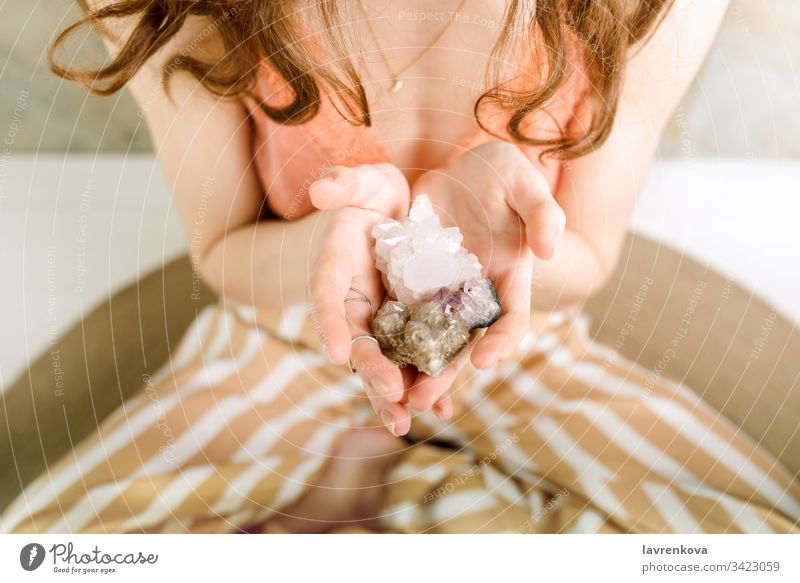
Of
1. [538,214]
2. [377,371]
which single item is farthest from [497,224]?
[377,371]

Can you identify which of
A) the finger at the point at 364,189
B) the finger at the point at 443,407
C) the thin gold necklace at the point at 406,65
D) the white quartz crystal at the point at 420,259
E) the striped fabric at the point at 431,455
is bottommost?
the striped fabric at the point at 431,455

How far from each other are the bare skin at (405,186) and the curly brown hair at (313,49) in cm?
1

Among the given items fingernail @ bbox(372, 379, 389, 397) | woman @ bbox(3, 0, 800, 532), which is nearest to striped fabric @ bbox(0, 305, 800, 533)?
woman @ bbox(3, 0, 800, 532)

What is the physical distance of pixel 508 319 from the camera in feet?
1.51

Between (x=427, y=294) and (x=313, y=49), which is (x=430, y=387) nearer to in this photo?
(x=427, y=294)

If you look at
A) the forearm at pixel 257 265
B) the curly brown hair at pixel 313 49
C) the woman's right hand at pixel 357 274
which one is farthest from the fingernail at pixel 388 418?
the curly brown hair at pixel 313 49

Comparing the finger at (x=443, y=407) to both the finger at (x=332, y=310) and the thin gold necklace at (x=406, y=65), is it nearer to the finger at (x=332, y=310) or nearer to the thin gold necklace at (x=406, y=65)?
the finger at (x=332, y=310)

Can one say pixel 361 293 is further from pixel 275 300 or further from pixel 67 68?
pixel 67 68

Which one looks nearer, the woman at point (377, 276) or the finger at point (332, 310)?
the finger at point (332, 310)

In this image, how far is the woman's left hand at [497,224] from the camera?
449 mm

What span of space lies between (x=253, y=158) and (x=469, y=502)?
1.18 ft

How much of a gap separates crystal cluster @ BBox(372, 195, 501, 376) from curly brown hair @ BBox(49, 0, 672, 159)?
14 cm

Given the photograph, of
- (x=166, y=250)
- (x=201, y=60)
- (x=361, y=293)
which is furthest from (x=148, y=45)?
(x=361, y=293)

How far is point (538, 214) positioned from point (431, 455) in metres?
0.22
